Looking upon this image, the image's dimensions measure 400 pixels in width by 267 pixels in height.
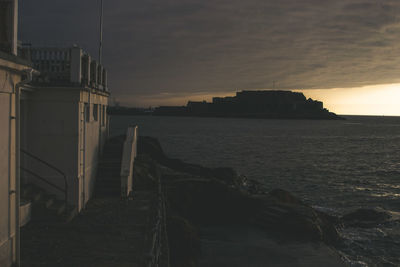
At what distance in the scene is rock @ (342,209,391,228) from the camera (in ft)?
76.0

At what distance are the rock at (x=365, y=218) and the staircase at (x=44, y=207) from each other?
723 inches

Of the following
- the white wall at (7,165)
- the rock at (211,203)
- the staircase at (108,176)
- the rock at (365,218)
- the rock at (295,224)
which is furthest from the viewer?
the rock at (365,218)

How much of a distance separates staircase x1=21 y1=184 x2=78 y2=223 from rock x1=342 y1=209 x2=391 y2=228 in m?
18.4

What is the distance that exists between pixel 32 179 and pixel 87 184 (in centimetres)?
220

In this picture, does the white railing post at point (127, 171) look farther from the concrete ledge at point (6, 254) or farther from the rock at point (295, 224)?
the rock at point (295, 224)

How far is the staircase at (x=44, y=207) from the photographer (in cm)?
1184

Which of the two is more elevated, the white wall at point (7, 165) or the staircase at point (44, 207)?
the white wall at point (7, 165)

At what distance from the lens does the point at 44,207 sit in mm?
12031

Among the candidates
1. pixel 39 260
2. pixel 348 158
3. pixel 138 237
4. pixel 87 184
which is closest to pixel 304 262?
pixel 138 237

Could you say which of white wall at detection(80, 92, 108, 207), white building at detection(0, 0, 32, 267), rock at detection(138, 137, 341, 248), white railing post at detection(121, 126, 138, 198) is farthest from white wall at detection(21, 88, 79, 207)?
rock at detection(138, 137, 341, 248)

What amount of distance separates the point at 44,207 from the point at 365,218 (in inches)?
837

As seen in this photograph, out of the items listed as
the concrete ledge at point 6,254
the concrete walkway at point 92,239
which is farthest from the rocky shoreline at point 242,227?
the concrete ledge at point 6,254

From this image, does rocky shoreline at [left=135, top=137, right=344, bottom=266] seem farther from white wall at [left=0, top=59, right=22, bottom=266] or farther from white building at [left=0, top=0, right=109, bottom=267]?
white wall at [left=0, top=59, right=22, bottom=266]

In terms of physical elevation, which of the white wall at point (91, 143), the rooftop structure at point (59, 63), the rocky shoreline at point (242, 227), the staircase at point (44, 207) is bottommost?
the rocky shoreline at point (242, 227)
